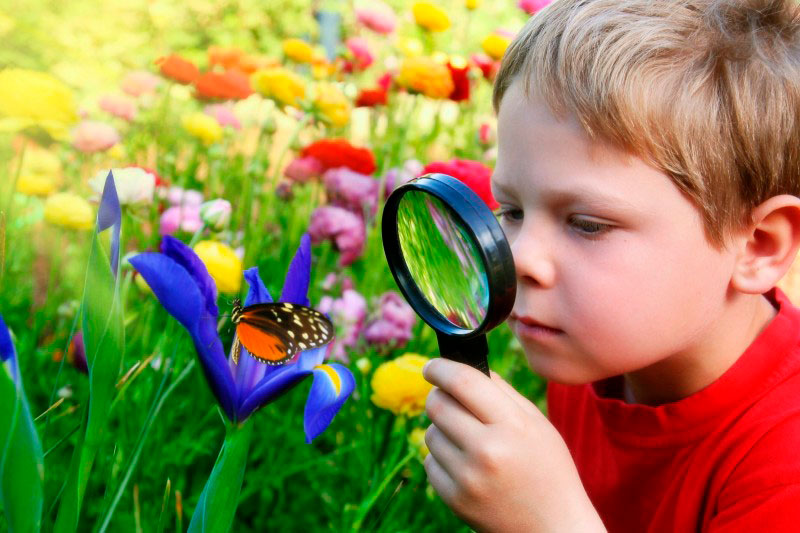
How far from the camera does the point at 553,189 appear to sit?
0.86 metres

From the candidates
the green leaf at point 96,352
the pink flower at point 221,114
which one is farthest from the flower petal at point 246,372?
the pink flower at point 221,114

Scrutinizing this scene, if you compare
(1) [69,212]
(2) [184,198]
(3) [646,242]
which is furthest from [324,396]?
(2) [184,198]

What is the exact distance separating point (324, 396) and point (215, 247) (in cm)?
38

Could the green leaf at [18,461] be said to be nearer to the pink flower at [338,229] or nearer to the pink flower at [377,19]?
the pink flower at [338,229]

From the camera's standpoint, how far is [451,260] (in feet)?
2.50

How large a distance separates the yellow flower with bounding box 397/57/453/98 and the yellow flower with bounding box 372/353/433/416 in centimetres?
104

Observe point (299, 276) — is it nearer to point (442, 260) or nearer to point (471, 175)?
point (442, 260)

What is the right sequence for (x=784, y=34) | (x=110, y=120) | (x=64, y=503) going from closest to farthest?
(x=64, y=503)
(x=784, y=34)
(x=110, y=120)

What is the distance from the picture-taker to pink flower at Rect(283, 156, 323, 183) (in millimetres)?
1752

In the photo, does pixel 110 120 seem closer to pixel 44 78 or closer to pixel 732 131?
pixel 44 78

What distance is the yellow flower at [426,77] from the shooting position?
1.99 metres

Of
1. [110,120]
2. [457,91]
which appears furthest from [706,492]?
[110,120]

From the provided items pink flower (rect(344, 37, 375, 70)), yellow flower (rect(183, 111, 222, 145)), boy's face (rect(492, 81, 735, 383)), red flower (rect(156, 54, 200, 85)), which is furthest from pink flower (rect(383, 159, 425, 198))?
boy's face (rect(492, 81, 735, 383))

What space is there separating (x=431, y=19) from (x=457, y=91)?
1.23 ft
